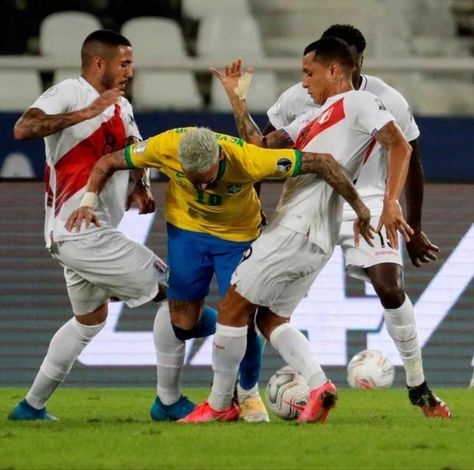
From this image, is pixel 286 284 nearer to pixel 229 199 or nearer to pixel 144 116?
pixel 229 199

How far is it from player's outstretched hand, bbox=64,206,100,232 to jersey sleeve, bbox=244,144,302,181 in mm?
804

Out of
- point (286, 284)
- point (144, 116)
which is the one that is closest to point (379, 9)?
point (144, 116)

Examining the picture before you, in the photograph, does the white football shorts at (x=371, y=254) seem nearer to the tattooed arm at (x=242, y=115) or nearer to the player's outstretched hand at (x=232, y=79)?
the tattooed arm at (x=242, y=115)

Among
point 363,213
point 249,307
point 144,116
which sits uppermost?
point 363,213

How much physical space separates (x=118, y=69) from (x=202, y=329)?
4.69 ft

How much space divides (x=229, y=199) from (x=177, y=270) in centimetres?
48

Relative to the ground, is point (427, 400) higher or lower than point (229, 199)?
lower

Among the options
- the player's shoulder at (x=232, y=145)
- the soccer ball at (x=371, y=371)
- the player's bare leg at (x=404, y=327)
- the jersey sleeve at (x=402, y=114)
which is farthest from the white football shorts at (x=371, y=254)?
the soccer ball at (x=371, y=371)

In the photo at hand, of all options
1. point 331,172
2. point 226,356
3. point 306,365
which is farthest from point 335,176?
point 226,356

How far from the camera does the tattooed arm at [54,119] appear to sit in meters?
7.64

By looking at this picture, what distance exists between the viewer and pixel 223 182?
7.53m

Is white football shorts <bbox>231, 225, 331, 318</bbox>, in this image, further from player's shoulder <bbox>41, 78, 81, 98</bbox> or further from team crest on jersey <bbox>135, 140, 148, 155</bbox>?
player's shoulder <bbox>41, 78, 81, 98</bbox>

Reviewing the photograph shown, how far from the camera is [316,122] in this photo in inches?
308

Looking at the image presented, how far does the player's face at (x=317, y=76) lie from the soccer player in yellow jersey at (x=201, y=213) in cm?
58
